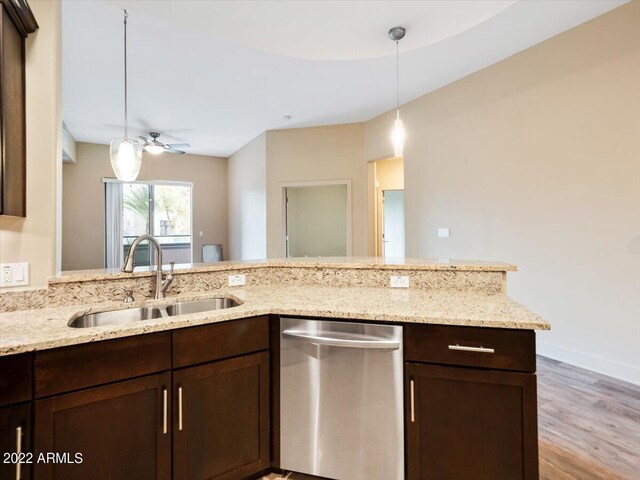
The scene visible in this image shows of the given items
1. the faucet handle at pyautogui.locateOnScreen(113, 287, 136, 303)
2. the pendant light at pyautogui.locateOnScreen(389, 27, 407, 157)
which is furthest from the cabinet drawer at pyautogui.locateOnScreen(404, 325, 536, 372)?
the pendant light at pyautogui.locateOnScreen(389, 27, 407, 157)

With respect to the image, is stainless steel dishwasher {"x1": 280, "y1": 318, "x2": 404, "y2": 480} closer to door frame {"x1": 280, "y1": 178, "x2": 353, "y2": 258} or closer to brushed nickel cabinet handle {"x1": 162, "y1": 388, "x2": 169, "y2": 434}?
brushed nickel cabinet handle {"x1": 162, "y1": 388, "x2": 169, "y2": 434}

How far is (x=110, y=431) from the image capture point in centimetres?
118

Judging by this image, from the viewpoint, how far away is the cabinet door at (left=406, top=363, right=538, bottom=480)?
1.23 meters

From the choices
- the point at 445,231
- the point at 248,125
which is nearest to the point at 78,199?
the point at 248,125

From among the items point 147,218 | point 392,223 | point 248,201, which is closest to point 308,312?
point 392,223

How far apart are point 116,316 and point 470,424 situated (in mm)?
1682

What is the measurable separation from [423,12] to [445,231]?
7.94 feet

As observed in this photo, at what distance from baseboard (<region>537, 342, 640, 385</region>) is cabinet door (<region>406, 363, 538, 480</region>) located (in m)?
2.11

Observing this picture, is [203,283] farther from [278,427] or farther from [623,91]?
[623,91]

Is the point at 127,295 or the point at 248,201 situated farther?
the point at 248,201

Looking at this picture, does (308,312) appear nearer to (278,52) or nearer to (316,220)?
(278,52)

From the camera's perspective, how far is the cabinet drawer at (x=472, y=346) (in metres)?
1.24

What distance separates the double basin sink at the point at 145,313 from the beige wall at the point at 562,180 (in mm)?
2986

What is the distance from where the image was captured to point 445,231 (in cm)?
397
